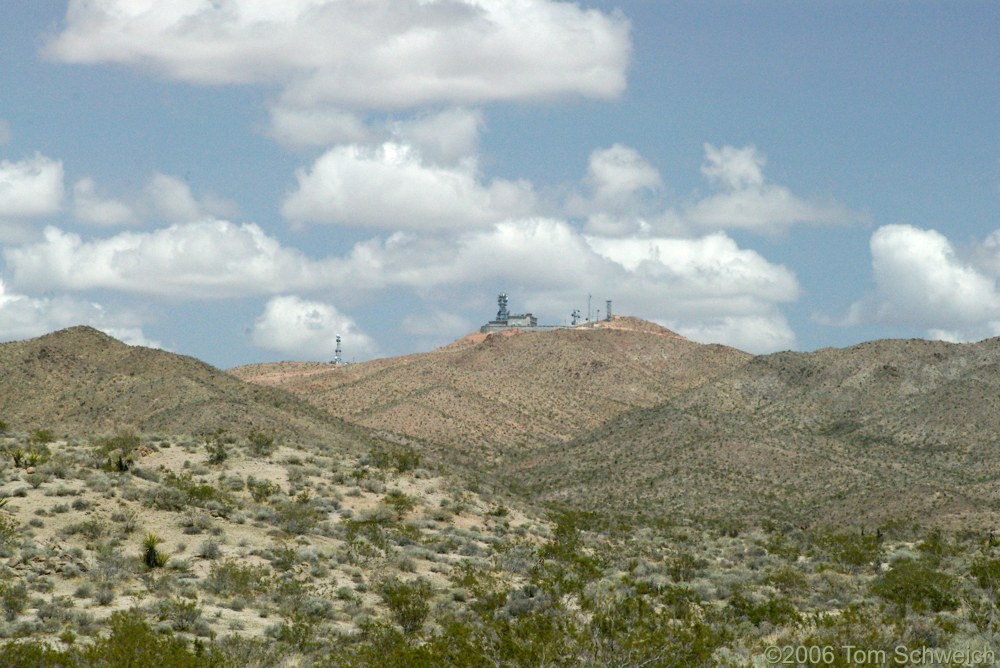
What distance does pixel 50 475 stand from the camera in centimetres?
3622

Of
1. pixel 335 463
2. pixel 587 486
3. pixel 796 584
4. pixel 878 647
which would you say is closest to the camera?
pixel 878 647

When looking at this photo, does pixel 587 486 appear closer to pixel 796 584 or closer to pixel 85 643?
pixel 796 584

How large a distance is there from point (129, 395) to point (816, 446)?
48.6 metres

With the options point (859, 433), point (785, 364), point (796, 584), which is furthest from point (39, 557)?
point (785, 364)

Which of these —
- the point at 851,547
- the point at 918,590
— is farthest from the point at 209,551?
the point at 851,547

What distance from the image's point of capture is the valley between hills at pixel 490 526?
24875mm

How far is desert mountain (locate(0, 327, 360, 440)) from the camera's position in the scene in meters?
72.4

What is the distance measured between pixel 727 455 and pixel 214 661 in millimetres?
68060

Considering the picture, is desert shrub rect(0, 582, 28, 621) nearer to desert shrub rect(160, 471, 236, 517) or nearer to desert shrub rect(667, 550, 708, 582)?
desert shrub rect(160, 471, 236, 517)

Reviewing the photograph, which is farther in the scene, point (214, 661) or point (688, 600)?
point (688, 600)

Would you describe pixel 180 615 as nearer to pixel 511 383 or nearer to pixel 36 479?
pixel 36 479

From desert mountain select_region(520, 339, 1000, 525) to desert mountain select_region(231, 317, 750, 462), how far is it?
47.1 feet

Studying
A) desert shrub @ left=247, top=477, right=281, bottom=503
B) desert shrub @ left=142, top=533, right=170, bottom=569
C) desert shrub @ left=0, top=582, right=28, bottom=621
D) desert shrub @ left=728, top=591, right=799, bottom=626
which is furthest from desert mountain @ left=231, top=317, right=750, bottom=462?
desert shrub @ left=0, top=582, right=28, bottom=621

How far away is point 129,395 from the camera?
262 ft
